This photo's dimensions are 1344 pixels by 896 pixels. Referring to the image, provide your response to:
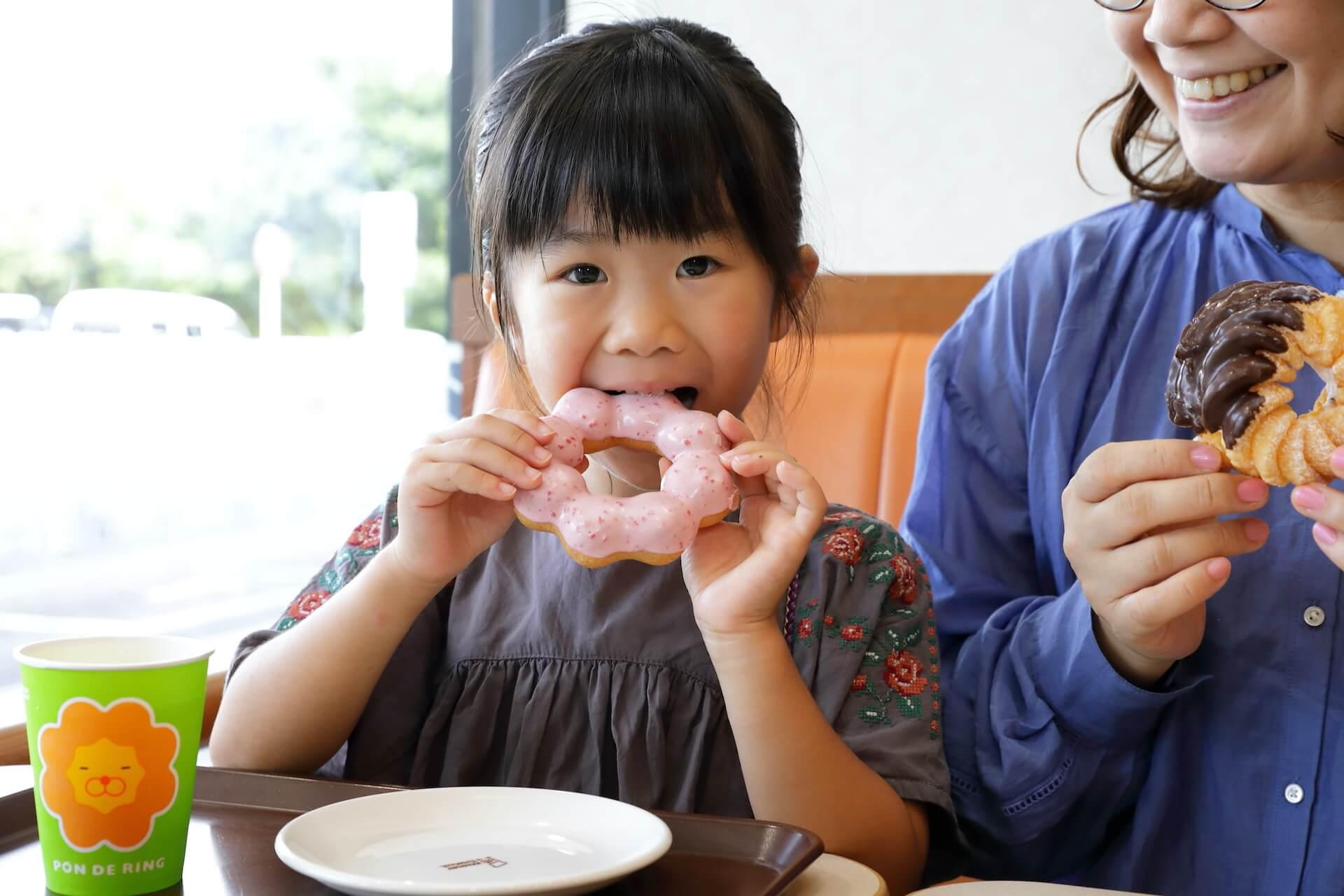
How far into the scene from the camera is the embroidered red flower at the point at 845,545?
1334 mm

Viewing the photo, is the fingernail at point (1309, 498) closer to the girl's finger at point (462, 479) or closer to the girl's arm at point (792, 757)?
the girl's arm at point (792, 757)

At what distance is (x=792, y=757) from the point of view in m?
1.11

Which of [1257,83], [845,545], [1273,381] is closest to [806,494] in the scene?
[845,545]

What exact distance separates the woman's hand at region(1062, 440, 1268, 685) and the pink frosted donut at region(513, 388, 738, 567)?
0.31m

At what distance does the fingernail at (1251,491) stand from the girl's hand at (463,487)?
57cm

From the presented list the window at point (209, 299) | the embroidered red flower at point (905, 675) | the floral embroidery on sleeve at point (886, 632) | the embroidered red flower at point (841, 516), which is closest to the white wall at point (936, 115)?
the window at point (209, 299)

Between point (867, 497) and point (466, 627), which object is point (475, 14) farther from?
point (466, 627)

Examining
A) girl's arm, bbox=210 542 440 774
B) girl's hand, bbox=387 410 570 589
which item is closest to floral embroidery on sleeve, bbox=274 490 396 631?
girl's arm, bbox=210 542 440 774

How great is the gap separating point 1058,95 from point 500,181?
1.58 metres

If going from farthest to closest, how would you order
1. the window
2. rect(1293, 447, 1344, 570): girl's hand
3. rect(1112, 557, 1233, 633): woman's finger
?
1. the window
2. rect(1112, 557, 1233, 633): woman's finger
3. rect(1293, 447, 1344, 570): girl's hand

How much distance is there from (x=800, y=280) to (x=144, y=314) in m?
1.35

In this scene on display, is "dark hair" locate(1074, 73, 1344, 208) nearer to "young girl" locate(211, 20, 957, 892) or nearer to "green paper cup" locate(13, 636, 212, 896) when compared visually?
"young girl" locate(211, 20, 957, 892)

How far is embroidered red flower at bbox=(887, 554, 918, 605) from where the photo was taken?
133 centimetres

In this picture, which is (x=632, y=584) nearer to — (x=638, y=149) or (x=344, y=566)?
(x=344, y=566)
